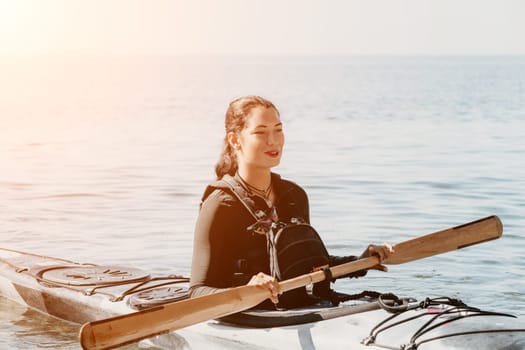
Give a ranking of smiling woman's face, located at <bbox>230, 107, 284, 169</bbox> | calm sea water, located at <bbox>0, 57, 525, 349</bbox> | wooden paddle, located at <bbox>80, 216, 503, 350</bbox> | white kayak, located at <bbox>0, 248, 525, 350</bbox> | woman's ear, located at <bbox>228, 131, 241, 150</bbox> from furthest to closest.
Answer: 1. calm sea water, located at <bbox>0, 57, 525, 349</bbox>
2. woman's ear, located at <bbox>228, 131, 241, 150</bbox>
3. smiling woman's face, located at <bbox>230, 107, 284, 169</bbox>
4. white kayak, located at <bbox>0, 248, 525, 350</bbox>
5. wooden paddle, located at <bbox>80, 216, 503, 350</bbox>

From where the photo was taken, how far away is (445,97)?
119ft

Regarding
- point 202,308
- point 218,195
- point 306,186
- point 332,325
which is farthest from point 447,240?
point 306,186

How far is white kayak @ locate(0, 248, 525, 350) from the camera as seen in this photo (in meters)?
4.68

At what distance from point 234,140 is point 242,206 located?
0.37 meters

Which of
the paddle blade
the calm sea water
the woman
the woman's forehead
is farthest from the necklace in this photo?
the calm sea water

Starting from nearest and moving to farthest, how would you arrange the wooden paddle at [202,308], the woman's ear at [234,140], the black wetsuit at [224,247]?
1. the wooden paddle at [202,308]
2. the black wetsuit at [224,247]
3. the woman's ear at [234,140]

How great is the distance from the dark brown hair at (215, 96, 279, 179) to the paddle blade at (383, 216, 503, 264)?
89 cm

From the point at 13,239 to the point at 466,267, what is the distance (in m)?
4.16

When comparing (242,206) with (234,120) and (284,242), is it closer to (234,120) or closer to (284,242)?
(284,242)

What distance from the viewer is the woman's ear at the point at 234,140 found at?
17.3ft

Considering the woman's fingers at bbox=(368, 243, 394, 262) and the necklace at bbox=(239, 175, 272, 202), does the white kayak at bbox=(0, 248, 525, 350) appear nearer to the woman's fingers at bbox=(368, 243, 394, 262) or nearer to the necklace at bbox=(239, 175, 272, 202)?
the woman's fingers at bbox=(368, 243, 394, 262)

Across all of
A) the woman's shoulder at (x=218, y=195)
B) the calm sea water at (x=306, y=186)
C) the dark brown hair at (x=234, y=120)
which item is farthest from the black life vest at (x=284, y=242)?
the calm sea water at (x=306, y=186)

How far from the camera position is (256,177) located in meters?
5.22

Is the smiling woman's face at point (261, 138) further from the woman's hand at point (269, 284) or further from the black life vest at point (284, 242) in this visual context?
the woman's hand at point (269, 284)
